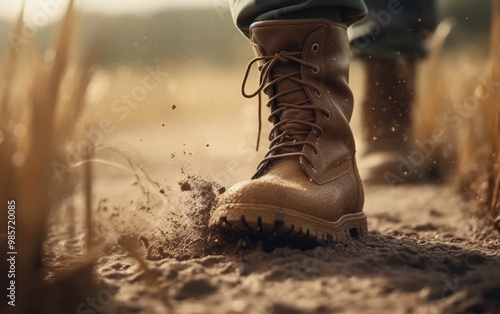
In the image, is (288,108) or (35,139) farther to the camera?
(288,108)

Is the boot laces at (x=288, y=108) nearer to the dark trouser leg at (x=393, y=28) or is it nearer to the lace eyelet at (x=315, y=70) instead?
the lace eyelet at (x=315, y=70)

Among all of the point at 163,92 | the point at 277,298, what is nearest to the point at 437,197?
the point at 163,92

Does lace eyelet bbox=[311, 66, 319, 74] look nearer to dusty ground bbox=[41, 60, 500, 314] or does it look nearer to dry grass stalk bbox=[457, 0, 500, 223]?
dusty ground bbox=[41, 60, 500, 314]

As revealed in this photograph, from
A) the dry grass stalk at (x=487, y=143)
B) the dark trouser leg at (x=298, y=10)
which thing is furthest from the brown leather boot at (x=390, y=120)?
the dark trouser leg at (x=298, y=10)

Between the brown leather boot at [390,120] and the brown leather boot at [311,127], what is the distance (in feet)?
3.77

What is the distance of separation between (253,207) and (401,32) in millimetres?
1592

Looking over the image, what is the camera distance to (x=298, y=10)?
1.43m

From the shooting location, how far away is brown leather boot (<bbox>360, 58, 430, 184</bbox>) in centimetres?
264

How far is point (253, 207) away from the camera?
1.24 metres

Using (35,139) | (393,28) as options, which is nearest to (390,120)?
(393,28)

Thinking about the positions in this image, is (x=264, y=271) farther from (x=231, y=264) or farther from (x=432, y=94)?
(x=432, y=94)

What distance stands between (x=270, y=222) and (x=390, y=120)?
162 centimetres

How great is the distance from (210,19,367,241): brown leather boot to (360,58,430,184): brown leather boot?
115cm

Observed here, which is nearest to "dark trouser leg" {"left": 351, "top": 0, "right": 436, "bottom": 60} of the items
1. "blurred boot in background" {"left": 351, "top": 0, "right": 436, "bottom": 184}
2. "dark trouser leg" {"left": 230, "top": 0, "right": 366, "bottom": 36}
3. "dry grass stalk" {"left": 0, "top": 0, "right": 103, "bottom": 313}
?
"blurred boot in background" {"left": 351, "top": 0, "right": 436, "bottom": 184}
